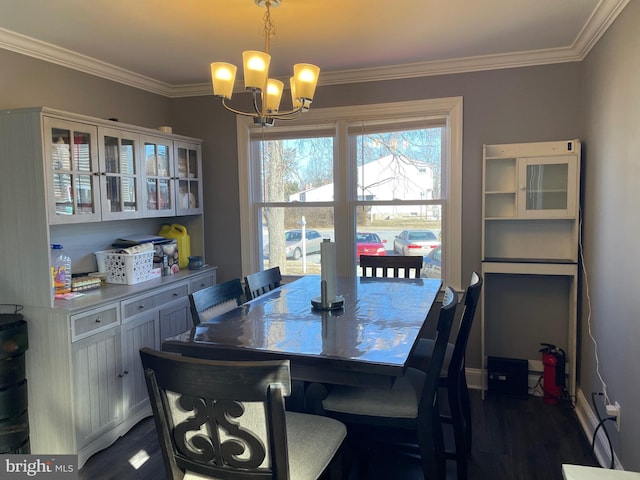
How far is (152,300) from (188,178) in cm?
116

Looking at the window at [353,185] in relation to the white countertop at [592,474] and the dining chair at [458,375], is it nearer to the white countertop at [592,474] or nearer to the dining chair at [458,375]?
the dining chair at [458,375]

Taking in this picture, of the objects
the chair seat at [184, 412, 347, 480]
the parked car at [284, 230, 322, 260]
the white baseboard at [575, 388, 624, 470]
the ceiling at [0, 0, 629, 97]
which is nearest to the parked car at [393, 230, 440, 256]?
the parked car at [284, 230, 322, 260]

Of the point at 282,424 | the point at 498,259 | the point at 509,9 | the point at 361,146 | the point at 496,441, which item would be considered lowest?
the point at 496,441

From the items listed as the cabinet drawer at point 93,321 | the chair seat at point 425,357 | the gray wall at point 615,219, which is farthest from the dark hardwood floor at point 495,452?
the cabinet drawer at point 93,321

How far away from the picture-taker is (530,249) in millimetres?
3326

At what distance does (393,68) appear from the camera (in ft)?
11.2

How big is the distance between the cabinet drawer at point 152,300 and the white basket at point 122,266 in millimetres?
180

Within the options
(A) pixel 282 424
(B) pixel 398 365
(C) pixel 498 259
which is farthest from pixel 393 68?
(A) pixel 282 424

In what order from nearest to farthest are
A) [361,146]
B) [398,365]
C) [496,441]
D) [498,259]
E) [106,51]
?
[398,365] < [496,441] < [106,51] < [498,259] < [361,146]

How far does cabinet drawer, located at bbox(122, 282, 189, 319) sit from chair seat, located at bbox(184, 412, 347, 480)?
151 centimetres

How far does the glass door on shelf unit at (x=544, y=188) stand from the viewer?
3.07 meters

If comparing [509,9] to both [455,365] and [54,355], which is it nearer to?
[455,365]

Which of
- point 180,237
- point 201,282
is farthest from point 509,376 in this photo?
point 180,237

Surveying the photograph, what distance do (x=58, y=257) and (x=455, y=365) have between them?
2.33 metres
